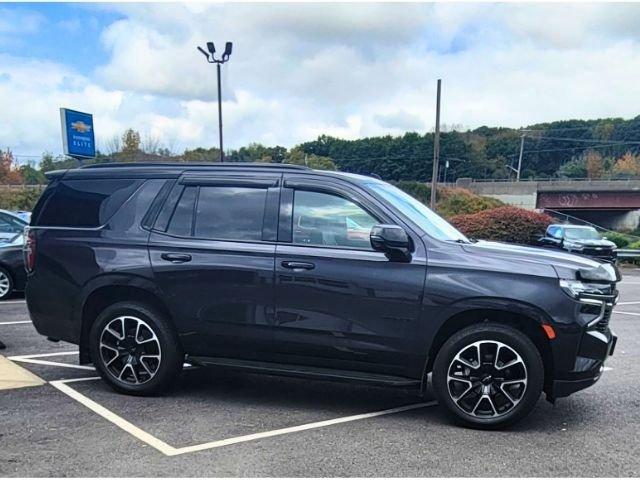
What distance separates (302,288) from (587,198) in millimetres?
64541

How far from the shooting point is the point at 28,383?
17.3 feet

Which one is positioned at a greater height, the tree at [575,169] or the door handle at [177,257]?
the tree at [575,169]

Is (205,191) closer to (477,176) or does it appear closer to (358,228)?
(358,228)

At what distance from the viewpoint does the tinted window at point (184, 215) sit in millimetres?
4953

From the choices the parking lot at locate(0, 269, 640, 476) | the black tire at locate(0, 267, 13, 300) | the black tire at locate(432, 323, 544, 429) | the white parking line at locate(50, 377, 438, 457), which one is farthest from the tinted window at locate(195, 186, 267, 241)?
the black tire at locate(0, 267, 13, 300)

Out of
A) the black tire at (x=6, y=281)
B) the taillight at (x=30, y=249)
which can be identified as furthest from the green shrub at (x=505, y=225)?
the taillight at (x=30, y=249)

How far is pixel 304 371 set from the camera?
4.60 meters

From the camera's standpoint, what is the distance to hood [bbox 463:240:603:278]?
422cm

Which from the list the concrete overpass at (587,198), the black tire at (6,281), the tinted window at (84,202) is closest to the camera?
the tinted window at (84,202)

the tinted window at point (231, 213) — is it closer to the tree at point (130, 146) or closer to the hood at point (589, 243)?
the hood at point (589, 243)

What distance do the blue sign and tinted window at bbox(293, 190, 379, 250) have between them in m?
9.95

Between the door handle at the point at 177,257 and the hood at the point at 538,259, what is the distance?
2.24m

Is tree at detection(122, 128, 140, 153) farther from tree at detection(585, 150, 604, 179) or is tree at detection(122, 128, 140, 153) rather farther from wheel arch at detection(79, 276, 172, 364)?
tree at detection(585, 150, 604, 179)

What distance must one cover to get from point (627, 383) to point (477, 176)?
369 ft
